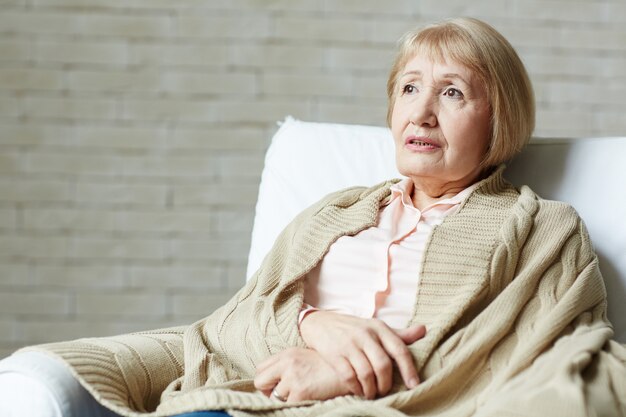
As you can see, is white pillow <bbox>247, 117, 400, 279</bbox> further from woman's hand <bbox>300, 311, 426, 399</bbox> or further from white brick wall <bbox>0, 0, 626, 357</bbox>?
white brick wall <bbox>0, 0, 626, 357</bbox>

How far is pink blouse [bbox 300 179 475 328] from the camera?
166 cm

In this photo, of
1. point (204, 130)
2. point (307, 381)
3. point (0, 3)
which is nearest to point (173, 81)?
point (204, 130)

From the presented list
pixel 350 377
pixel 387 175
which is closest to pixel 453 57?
pixel 387 175

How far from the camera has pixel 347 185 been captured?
207 cm

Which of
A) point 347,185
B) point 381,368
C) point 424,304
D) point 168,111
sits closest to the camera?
point 381,368

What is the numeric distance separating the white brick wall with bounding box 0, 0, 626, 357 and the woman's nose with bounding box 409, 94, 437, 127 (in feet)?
3.66

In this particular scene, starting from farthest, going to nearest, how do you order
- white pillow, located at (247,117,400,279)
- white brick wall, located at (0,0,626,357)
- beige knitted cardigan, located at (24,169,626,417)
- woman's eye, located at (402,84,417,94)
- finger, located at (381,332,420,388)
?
white brick wall, located at (0,0,626,357) < white pillow, located at (247,117,400,279) < woman's eye, located at (402,84,417,94) < finger, located at (381,332,420,388) < beige knitted cardigan, located at (24,169,626,417)

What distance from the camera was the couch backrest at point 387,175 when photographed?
1763 mm

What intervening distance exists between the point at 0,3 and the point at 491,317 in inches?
79.5

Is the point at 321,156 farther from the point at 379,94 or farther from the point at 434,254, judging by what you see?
the point at 379,94

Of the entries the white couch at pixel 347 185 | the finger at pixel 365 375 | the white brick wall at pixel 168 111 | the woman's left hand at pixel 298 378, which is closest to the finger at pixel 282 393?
the woman's left hand at pixel 298 378

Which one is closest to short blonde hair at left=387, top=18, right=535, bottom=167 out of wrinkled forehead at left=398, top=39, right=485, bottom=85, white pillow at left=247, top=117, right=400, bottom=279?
wrinkled forehead at left=398, top=39, right=485, bottom=85

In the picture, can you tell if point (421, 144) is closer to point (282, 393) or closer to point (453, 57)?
point (453, 57)

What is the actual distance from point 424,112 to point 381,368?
0.53m
